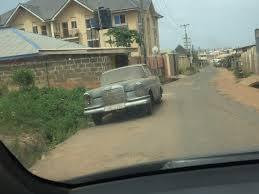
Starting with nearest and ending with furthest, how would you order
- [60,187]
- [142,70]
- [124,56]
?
[60,187], [142,70], [124,56]

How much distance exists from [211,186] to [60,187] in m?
→ 0.66

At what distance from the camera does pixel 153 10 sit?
41.5 m

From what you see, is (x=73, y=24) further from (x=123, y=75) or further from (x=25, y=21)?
(x=123, y=75)

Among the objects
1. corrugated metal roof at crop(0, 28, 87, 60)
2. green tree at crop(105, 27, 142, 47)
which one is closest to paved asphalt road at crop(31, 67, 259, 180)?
corrugated metal roof at crop(0, 28, 87, 60)

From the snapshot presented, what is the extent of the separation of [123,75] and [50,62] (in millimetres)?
9553

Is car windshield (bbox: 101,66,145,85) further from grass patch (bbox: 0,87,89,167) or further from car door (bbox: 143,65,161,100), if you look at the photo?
grass patch (bbox: 0,87,89,167)

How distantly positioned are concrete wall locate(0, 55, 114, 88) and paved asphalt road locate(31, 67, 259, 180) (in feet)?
33.3

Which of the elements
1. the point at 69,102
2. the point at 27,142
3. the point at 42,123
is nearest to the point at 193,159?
the point at 27,142

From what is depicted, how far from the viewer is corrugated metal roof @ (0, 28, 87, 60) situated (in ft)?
88.1

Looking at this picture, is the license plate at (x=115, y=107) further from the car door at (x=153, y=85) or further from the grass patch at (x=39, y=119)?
the car door at (x=153, y=85)

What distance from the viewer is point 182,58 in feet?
247

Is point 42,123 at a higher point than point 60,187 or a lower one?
lower

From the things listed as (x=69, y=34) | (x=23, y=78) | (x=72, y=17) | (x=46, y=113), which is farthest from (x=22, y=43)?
(x=69, y=34)

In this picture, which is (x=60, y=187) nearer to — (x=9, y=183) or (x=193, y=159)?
(x=9, y=183)
